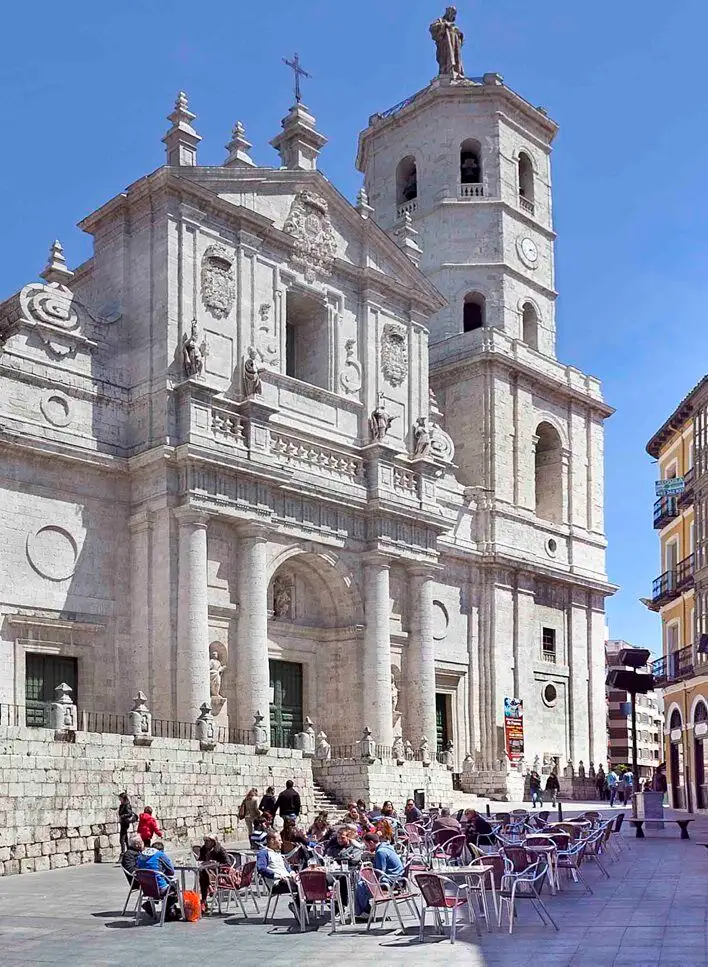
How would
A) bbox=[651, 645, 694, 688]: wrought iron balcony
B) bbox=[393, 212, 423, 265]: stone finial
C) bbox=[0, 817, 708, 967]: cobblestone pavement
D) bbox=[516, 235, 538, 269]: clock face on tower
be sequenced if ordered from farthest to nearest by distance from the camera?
bbox=[516, 235, 538, 269]: clock face on tower → bbox=[393, 212, 423, 265]: stone finial → bbox=[651, 645, 694, 688]: wrought iron balcony → bbox=[0, 817, 708, 967]: cobblestone pavement

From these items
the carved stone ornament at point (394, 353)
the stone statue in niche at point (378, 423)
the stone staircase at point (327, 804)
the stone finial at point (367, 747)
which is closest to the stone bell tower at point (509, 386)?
the carved stone ornament at point (394, 353)

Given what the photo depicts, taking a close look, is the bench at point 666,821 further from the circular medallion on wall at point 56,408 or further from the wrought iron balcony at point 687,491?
the circular medallion on wall at point 56,408

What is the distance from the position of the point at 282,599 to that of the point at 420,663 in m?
4.48

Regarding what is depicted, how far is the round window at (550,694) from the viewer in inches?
1649

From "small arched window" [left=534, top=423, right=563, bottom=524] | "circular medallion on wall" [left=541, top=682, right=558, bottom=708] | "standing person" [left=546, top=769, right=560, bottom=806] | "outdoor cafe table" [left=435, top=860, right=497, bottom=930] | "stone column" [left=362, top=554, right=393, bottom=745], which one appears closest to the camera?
"outdoor cafe table" [left=435, top=860, right=497, bottom=930]

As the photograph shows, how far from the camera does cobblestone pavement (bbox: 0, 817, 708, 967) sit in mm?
12227

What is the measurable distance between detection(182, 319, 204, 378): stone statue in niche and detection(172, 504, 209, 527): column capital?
3337 millimetres

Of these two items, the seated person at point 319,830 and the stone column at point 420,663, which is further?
the stone column at point 420,663

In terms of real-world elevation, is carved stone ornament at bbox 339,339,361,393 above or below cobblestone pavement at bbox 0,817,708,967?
above

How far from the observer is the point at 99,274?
32.9m

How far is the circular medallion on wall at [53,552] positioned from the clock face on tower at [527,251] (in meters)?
22.3

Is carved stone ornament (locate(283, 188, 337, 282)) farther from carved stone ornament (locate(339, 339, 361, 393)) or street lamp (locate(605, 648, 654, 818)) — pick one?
street lamp (locate(605, 648, 654, 818))

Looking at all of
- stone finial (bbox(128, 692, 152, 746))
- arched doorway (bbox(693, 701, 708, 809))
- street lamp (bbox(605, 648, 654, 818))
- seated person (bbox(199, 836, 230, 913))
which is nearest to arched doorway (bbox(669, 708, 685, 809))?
arched doorway (bbox(693, 701, 708, 809))

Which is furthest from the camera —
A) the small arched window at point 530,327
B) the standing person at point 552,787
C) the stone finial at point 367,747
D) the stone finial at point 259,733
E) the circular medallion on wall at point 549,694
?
the small arched window at point 530,327
